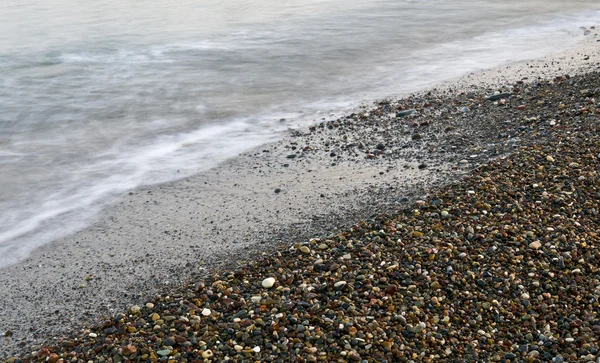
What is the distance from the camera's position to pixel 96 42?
12.1m

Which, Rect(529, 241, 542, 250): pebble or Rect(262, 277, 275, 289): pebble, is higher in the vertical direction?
Rect(529, 241, 542, 250): pebble

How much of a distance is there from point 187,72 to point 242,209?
17.6ft

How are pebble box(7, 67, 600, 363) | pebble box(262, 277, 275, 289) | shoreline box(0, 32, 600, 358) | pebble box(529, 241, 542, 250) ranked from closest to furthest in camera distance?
pebble box(7, 67, 600, 363) < pebble box(262, 277, 275, 289) < pebble box(529, 241, 542, 250) < shoreline box(0, 32, 600, 358)

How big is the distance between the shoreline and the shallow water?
1.39 ft

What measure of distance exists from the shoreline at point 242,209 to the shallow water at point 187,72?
1.39 feet

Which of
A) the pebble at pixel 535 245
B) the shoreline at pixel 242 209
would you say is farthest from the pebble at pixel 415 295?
the shoreline at pixel 242 209

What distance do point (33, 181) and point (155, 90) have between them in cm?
318

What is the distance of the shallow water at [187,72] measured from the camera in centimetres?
666

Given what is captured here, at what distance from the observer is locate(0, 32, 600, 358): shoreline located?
14.1ft

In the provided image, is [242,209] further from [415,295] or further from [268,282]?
[415,295]

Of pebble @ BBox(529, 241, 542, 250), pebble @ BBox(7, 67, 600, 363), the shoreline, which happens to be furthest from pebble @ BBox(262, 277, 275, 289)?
pebble @ BBox(529, 241, 542, 250)

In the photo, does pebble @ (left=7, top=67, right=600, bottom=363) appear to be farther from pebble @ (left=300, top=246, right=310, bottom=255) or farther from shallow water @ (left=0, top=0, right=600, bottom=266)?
shallow water @ (left=0, top=0, right=600, bottom=266)

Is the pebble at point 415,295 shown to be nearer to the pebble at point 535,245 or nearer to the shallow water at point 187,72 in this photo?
the pebble at point 535,245

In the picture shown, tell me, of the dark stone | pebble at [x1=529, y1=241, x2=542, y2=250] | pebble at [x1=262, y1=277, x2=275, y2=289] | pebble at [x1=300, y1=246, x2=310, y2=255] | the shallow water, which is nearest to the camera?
pebble at [x1=262, y1=277, x2=275, y2=289]
